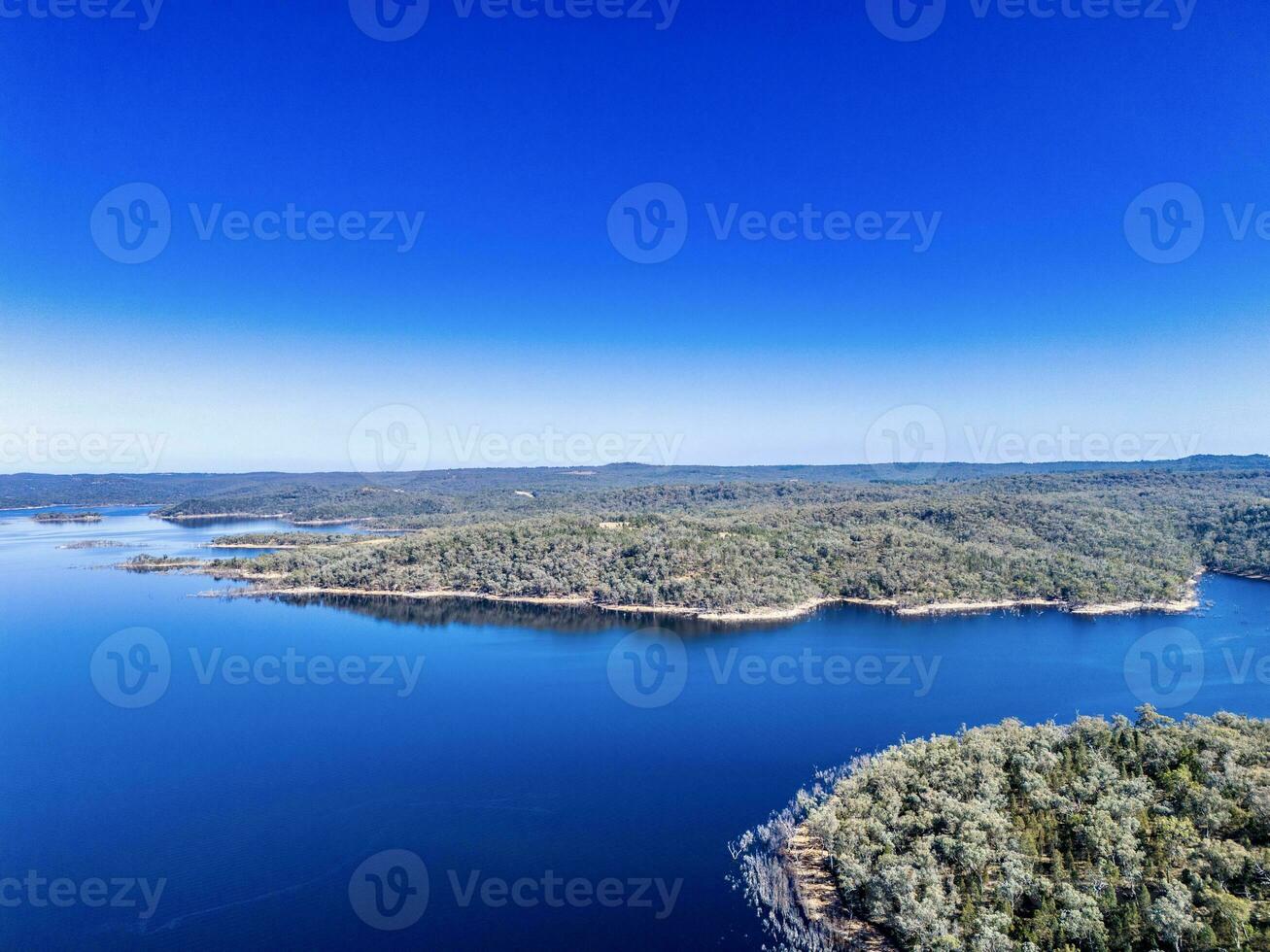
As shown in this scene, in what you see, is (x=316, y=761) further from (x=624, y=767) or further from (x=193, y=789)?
(x=624, y=767)

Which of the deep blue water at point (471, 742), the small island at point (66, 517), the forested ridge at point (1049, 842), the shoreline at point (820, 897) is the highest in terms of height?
the small island at point (66, 517)

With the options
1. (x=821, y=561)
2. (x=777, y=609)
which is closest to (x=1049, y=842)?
(x=777, y=609)

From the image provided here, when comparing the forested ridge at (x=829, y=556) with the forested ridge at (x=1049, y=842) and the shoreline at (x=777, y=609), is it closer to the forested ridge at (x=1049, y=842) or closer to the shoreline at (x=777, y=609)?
the shoreline at (x=777, y=609)

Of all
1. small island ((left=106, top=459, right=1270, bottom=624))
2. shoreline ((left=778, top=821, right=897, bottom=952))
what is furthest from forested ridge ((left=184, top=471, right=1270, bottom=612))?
shoreline ((left=778, top=821, right=897, bottom=952))

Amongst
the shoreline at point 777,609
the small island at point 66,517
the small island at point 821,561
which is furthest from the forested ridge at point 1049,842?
the small island at point 66,517

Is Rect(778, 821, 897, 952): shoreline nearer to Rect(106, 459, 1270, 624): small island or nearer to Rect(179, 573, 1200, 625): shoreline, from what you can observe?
Rect(179, 573, 1200, 625): shoreline
